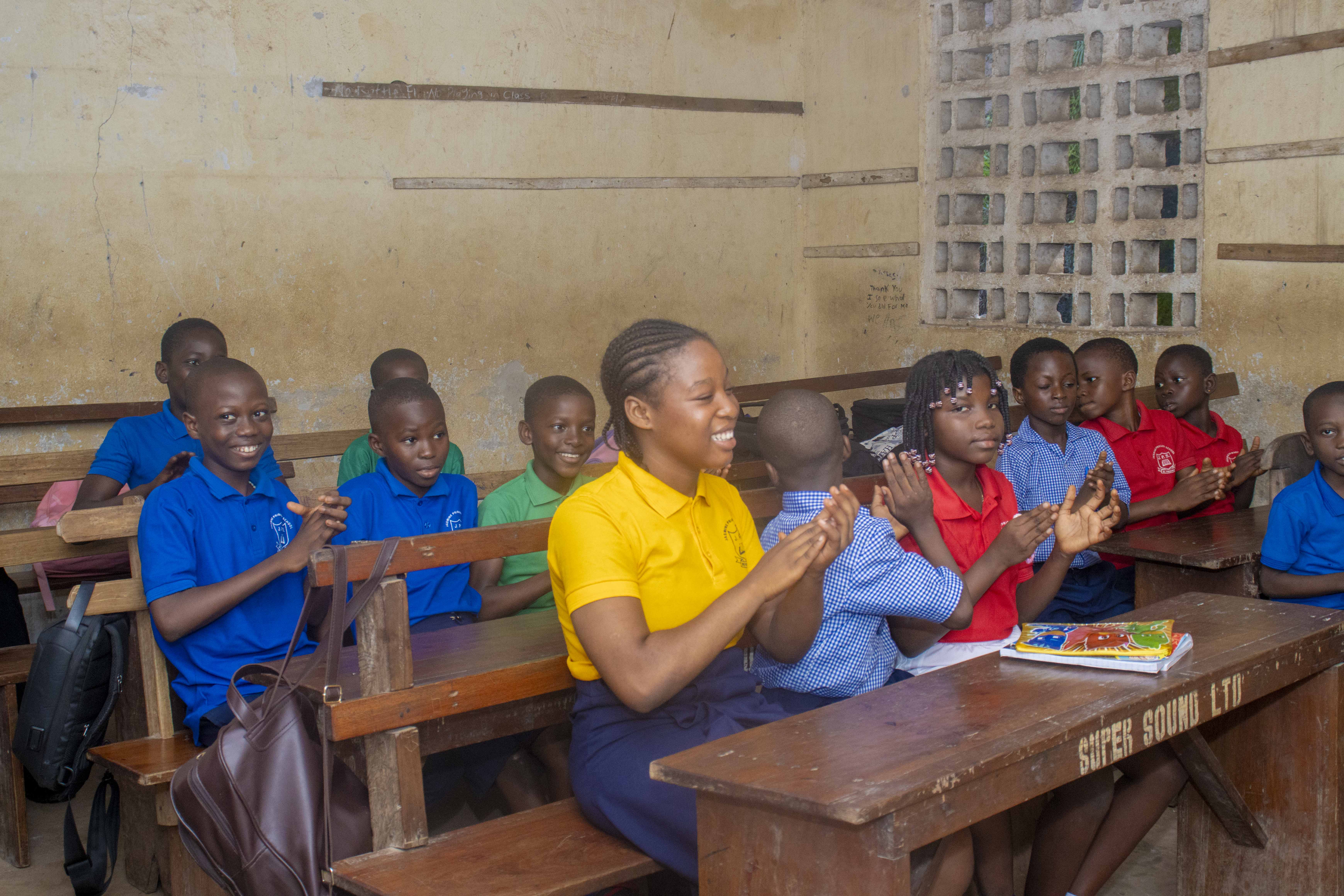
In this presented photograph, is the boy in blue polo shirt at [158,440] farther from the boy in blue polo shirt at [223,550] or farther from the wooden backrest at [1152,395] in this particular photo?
the wooden backrest at [1152,395]

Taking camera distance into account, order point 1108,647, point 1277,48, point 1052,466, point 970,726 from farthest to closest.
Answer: point 1277,48 < point 1052,466 < point 1108,647 < point 970,726

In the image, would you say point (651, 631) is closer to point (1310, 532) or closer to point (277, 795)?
point (277, 795)

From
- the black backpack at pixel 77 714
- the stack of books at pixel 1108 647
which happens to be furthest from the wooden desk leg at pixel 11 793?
the stack of books at pixel 1108 647

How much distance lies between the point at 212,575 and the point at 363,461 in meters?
1.47

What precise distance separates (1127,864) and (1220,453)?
192cm

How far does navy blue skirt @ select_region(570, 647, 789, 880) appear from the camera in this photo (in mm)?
2182

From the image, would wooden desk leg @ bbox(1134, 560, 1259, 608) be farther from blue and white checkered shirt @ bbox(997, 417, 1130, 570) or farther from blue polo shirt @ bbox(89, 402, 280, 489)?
blue polo shirt @ bbox(89, 402, 280, 489)

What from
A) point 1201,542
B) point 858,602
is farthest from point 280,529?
point 1201,542

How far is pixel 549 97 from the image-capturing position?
21.4ft

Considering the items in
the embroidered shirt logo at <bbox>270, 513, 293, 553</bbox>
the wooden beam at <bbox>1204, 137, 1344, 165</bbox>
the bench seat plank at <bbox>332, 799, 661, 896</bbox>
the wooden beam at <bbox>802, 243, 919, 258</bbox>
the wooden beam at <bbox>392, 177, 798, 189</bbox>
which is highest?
the wooden beam at <bbox>392, 177, 798, 189</bbox>

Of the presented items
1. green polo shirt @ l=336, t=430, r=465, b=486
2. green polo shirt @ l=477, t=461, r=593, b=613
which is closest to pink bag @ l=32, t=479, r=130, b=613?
green polo shirt @ l=336, t=430, r=465, b=486

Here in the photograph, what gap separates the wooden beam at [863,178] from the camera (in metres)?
6.87

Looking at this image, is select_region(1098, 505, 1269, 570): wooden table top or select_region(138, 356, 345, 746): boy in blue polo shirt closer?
select_region(138, 356, 345, 746): boy in blue polo shirt

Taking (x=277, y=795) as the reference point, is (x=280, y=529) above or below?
above
